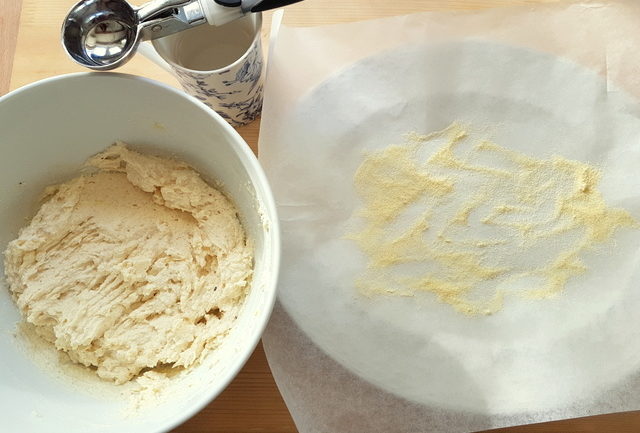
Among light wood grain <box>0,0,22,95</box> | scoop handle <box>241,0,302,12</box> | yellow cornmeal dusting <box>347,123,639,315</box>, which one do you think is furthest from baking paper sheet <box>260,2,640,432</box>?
light wood grain <box>0,0,22,95</box>

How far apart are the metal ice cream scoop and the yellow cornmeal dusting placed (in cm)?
22

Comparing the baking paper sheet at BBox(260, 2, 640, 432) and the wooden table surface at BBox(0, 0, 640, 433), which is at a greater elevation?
the wooden table surface at BBox(0, 0, 640, 433)

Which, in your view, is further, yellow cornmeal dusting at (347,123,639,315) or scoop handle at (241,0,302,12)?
yellow cornmeal dusting at (347,123,639,315)

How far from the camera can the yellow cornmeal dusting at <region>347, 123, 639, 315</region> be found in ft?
1.87

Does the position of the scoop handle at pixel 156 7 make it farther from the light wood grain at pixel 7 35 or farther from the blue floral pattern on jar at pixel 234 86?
the light wood grain at pixel 7 35

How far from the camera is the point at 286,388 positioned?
1.76 feet

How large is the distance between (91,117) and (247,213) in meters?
0.17

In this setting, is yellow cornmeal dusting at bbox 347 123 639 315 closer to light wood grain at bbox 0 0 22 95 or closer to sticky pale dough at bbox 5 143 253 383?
sticky pale dough at bbox 5 143 253 383

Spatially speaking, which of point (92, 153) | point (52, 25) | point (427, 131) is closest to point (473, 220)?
point (427, 131)

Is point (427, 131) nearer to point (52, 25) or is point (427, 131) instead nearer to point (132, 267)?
point (132, 267)

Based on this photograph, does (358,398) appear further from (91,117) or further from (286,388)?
(91,117)

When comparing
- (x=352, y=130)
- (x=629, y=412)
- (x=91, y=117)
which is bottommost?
(x=629, y=412)

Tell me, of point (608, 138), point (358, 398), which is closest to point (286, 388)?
point (358, 398)

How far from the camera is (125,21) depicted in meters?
0.49
